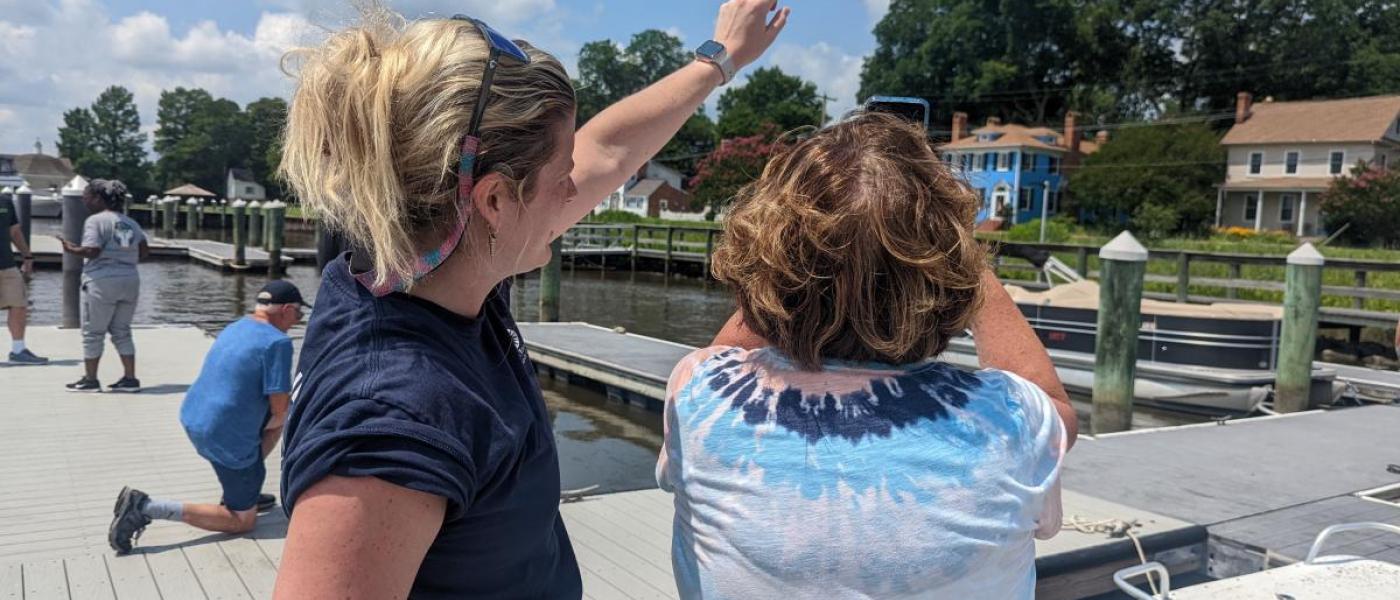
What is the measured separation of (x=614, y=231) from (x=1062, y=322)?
2622 centimetres

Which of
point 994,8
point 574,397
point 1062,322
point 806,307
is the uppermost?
point 994,8

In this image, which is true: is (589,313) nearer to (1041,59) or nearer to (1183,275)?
(1183,275)

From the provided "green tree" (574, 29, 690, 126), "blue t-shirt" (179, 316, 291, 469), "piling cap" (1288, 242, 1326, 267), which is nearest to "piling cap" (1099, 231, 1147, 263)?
"piling cap" (1288, 242, 1326, 267)

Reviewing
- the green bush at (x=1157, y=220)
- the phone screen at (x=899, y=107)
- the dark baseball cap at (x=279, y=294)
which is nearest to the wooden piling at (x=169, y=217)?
the dark baseball cap at (x=279, y=294)

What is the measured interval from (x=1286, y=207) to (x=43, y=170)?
90.5 metres

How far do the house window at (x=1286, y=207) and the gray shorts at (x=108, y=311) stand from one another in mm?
50418

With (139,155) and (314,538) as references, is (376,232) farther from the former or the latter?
(139,155)

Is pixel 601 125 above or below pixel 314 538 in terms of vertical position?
above

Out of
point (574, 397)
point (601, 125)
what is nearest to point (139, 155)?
point (574, 397)

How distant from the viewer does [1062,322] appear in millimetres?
11672

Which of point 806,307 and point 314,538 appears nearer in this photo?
point 314,538

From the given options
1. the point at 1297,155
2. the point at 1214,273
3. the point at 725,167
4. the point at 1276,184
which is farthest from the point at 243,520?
the point at 1297,155

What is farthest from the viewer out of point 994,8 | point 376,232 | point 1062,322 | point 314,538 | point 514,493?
point 994,8

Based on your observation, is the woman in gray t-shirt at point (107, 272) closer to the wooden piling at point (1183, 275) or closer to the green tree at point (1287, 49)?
the wooden piling at point (1183, 275)
